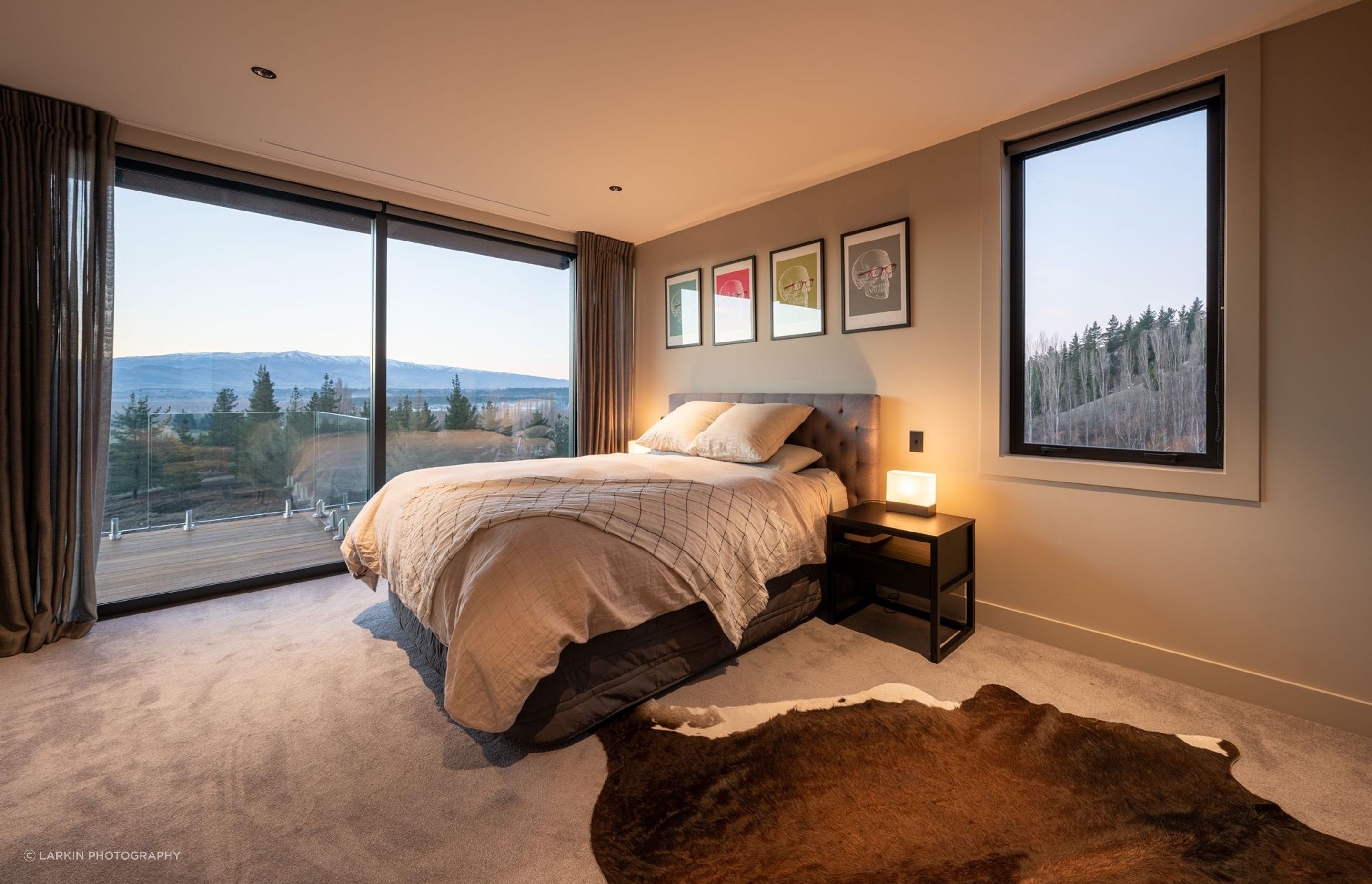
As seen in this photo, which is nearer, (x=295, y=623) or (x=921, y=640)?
(x=921, y=640)

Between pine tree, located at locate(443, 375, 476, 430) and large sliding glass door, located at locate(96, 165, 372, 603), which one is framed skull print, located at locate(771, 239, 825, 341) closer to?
pine tree, located at locate(443, 375, 476, 430)

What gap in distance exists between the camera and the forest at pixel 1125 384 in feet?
7.59

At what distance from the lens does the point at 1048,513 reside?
2.64 m

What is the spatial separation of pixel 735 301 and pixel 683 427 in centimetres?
104

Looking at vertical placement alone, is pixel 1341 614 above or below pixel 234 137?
below

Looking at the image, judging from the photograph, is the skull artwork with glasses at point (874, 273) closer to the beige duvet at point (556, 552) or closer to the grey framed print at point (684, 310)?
the beige duvet at point (556, 552)

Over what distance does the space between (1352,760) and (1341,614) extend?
0.48 m

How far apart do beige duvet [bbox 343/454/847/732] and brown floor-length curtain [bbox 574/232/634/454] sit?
5.56ft

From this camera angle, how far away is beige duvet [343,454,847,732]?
1.65 metres

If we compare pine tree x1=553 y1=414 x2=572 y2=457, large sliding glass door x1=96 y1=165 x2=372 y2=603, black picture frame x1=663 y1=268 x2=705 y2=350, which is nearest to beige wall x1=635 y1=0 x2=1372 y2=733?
black picture frame x1=663 y1=268 x2=705 y2=350

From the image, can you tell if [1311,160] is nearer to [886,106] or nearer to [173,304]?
[886,106]

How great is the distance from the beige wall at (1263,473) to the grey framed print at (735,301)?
38.7 inches

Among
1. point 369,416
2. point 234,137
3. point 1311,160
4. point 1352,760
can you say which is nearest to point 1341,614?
point 1352,760

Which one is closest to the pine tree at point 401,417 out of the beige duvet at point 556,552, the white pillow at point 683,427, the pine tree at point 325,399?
the pine tree at point 325,399
